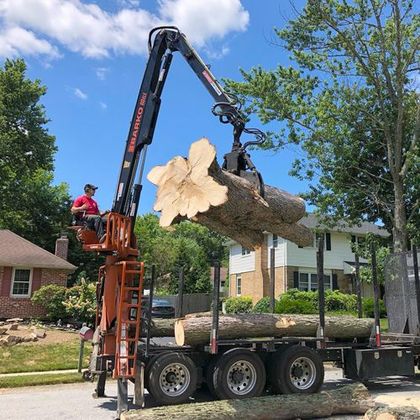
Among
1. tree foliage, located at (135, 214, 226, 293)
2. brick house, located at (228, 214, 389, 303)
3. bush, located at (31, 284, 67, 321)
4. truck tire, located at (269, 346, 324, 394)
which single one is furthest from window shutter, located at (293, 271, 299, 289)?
truck tire, located at (269, 346, 324, 394)

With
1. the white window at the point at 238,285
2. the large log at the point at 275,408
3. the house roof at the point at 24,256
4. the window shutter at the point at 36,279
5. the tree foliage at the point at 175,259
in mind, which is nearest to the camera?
the large log at the point at 275,408

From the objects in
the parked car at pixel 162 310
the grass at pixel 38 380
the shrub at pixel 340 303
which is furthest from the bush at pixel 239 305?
the grass at pixel 38 380

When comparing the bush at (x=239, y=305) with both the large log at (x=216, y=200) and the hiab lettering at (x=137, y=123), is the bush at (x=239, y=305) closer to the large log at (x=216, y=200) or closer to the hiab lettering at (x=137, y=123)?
the large log at (x=216, y=200)

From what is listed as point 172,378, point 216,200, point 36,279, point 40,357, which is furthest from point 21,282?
point 216,200

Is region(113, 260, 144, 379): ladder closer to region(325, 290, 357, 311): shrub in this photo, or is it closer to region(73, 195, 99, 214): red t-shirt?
region(73, 195, 99, 214): red t-shirt

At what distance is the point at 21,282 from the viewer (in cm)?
2353

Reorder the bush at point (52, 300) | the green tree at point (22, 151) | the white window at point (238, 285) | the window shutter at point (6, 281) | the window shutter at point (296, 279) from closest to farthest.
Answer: the bush at point (52, 300) < the window shutter at point (6, 281) < the window shutter at point (296, 279) < the green tree at point (22, 151) < the white window at point (238, 285)

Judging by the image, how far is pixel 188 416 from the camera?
6555 mm

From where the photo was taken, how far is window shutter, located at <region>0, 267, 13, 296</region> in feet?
75.4

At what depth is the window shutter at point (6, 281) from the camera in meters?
23.0

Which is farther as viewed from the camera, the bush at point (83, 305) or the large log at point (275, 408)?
the bush at point (83, 305)

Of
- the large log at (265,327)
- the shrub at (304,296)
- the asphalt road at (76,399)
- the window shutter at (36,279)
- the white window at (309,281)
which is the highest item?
the white window at (309,281)

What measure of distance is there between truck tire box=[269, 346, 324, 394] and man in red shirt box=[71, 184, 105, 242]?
364cm

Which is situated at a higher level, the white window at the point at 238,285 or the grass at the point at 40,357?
the white window at the point at 238,285
